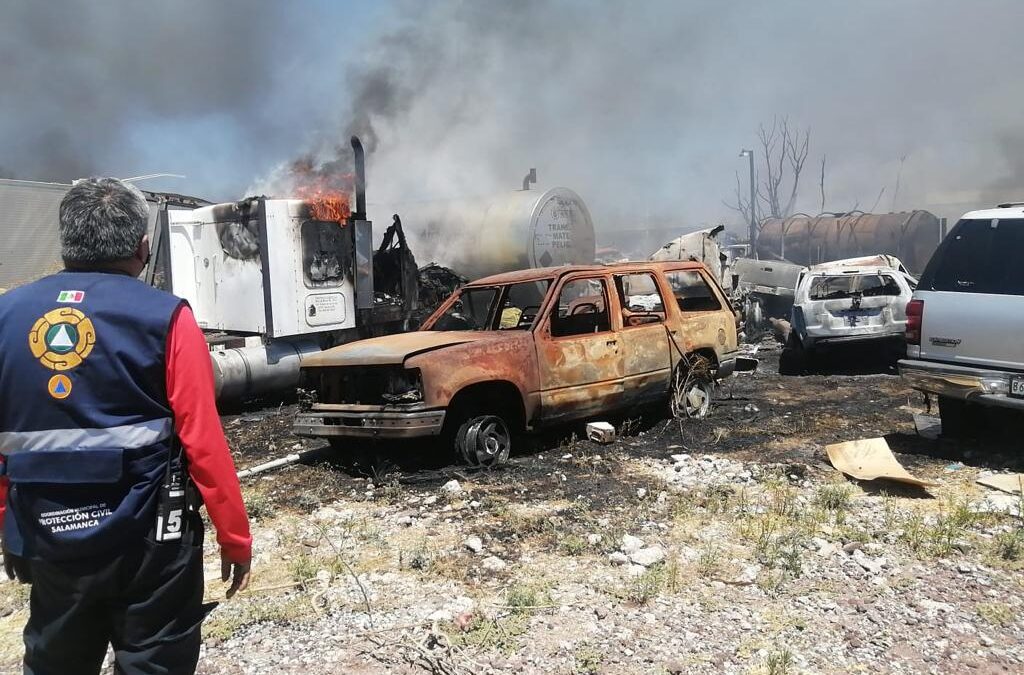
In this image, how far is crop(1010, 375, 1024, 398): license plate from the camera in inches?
198

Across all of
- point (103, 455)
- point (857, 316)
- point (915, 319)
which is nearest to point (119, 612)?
point (103, 455)

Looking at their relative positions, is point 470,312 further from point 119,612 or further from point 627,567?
point 119,612

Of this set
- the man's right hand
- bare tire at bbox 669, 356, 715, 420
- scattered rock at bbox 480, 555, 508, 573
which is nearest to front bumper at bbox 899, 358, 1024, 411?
bare tire at bbox 669, 356, 715, 420

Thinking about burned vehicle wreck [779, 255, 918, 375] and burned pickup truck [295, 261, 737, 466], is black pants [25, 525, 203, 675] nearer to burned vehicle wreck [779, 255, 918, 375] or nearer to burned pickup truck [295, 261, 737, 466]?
burned pickup truck [295, 261, 737, 466]

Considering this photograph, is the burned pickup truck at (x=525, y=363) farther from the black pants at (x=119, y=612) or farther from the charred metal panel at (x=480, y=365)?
the black pants at (x=119, y=612)

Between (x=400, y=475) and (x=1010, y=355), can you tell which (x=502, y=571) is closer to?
(x=400, y=475)

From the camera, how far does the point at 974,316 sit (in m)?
5.31

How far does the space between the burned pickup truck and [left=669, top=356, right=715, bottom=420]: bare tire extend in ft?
0.04

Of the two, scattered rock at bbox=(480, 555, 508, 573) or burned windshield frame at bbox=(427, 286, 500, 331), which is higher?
burned windshield frame at bbox=(427, 286, 500, 331)

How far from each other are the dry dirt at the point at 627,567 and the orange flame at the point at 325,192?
144 inches

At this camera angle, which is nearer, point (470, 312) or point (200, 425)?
point (200, 425)

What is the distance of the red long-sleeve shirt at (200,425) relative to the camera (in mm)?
1927

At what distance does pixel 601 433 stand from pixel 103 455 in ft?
16.0

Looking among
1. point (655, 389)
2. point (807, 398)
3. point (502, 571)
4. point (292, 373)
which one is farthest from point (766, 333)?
point (502, 571)
